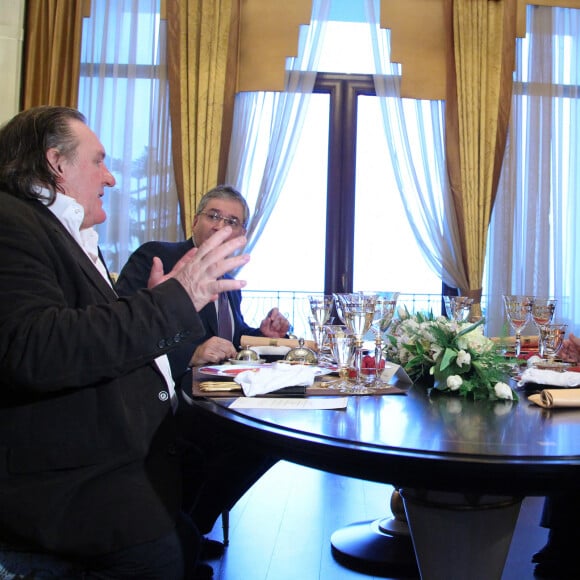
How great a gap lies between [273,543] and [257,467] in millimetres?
422

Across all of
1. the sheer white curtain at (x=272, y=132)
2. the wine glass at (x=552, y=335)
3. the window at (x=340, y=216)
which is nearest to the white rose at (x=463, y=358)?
the wine glass at (x=552, y=335)

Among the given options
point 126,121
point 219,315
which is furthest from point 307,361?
point 126,121

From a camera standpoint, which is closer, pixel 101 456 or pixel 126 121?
pixel 101 456

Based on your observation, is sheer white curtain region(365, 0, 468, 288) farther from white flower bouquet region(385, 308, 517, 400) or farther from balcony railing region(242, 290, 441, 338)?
white flower bouquet region(385, 308, 517, 400)

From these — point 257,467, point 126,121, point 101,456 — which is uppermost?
point 126,121

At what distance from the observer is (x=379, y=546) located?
241cm

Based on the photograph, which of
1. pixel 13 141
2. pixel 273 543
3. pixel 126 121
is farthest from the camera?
pixel 126 121

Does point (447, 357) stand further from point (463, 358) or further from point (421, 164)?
point (421, 164)

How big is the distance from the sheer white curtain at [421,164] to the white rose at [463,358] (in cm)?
326

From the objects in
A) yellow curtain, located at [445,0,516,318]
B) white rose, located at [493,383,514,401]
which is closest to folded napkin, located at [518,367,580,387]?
white rose, located at [493,383,514,401]

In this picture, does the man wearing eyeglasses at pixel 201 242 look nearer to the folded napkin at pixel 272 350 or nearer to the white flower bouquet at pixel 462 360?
the folded napkin at pixel 272 350

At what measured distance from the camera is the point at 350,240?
491 cm

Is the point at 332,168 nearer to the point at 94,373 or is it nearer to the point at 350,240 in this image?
the point at 350,240

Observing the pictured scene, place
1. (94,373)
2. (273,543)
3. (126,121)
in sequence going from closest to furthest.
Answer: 1. (94,373)
2. (273,543)
3. (126,121)
